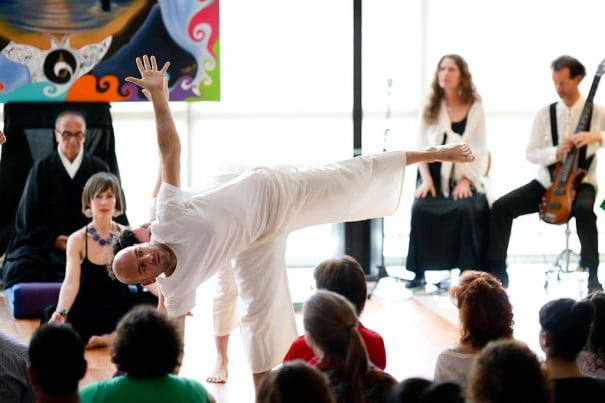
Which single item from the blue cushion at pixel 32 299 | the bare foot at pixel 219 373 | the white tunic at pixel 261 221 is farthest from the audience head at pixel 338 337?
the blue cushion at pixel 32 299

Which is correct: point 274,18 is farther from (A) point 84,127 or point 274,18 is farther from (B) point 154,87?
(B) point 154,87

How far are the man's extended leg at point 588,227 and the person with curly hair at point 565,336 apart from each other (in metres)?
2.86

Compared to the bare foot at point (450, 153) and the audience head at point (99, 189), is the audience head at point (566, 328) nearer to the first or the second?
the bare foot at point (450, 153)

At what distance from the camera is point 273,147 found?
6.33m

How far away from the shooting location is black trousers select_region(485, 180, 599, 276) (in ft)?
18.1

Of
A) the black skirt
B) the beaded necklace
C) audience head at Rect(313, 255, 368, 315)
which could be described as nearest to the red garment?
audience head at Rect(313, 255, 368, 315)

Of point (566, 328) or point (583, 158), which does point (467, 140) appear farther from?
point (566, 328)

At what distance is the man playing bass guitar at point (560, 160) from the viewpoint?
217 inches

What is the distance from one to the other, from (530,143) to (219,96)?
5.80 feet

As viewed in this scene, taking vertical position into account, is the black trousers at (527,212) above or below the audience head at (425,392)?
below

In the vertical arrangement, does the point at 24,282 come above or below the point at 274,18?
below

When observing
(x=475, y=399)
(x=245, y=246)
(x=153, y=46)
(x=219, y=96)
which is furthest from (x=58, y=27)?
(x=475, y=399)

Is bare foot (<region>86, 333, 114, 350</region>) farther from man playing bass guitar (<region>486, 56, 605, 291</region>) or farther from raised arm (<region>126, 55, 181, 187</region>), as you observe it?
man playing bass guitar (<region>486, 56, 605, 291</region>)

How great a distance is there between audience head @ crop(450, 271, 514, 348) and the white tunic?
88 cm
